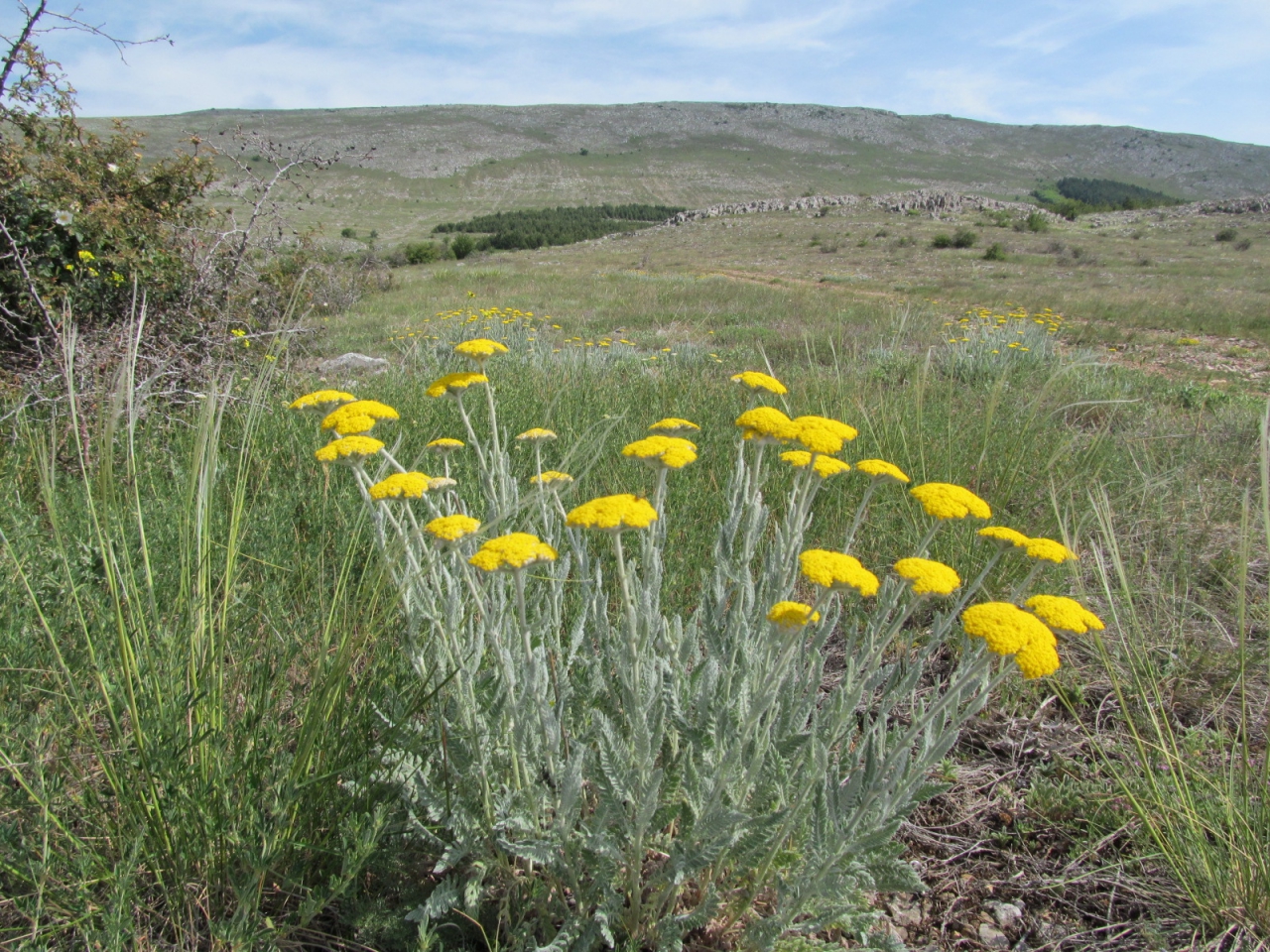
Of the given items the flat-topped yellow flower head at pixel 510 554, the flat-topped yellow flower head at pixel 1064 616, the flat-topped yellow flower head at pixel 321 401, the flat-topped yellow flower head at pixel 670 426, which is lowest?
the flat-topped yellow flower head at pixel 1064 616

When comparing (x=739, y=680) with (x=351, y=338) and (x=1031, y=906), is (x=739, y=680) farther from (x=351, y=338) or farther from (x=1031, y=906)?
(x=351, y=338)

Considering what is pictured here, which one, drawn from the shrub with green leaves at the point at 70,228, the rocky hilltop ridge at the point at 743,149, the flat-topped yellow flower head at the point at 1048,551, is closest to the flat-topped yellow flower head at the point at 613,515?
the flat-topped yellow flower head at the point at 1048,551

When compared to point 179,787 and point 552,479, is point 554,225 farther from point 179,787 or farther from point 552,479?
point 179,787

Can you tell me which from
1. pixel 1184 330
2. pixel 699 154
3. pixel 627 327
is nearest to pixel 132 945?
pixel 627 327

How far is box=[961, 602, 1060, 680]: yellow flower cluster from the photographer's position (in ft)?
3.38

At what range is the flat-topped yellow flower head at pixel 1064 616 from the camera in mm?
1176

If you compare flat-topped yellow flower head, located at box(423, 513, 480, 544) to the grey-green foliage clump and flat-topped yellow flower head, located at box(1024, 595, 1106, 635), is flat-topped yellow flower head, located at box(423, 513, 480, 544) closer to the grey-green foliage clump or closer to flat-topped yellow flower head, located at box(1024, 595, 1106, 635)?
the grey-green foliage clump

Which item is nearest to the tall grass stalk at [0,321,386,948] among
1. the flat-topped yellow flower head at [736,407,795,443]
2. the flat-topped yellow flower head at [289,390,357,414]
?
the flat-topped yellow flower head at [289,390,357,414]

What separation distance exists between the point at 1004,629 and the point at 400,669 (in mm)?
1468

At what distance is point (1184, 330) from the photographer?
36.5 feet

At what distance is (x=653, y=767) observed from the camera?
1420 millimetres

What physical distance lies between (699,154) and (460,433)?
4248 inches

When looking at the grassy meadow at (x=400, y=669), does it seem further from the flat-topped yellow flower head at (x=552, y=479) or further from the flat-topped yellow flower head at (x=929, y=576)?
the flat-topped yellow flower head at (x=929, y=576)

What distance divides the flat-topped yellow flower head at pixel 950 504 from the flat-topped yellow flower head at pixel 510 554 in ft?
2.57
